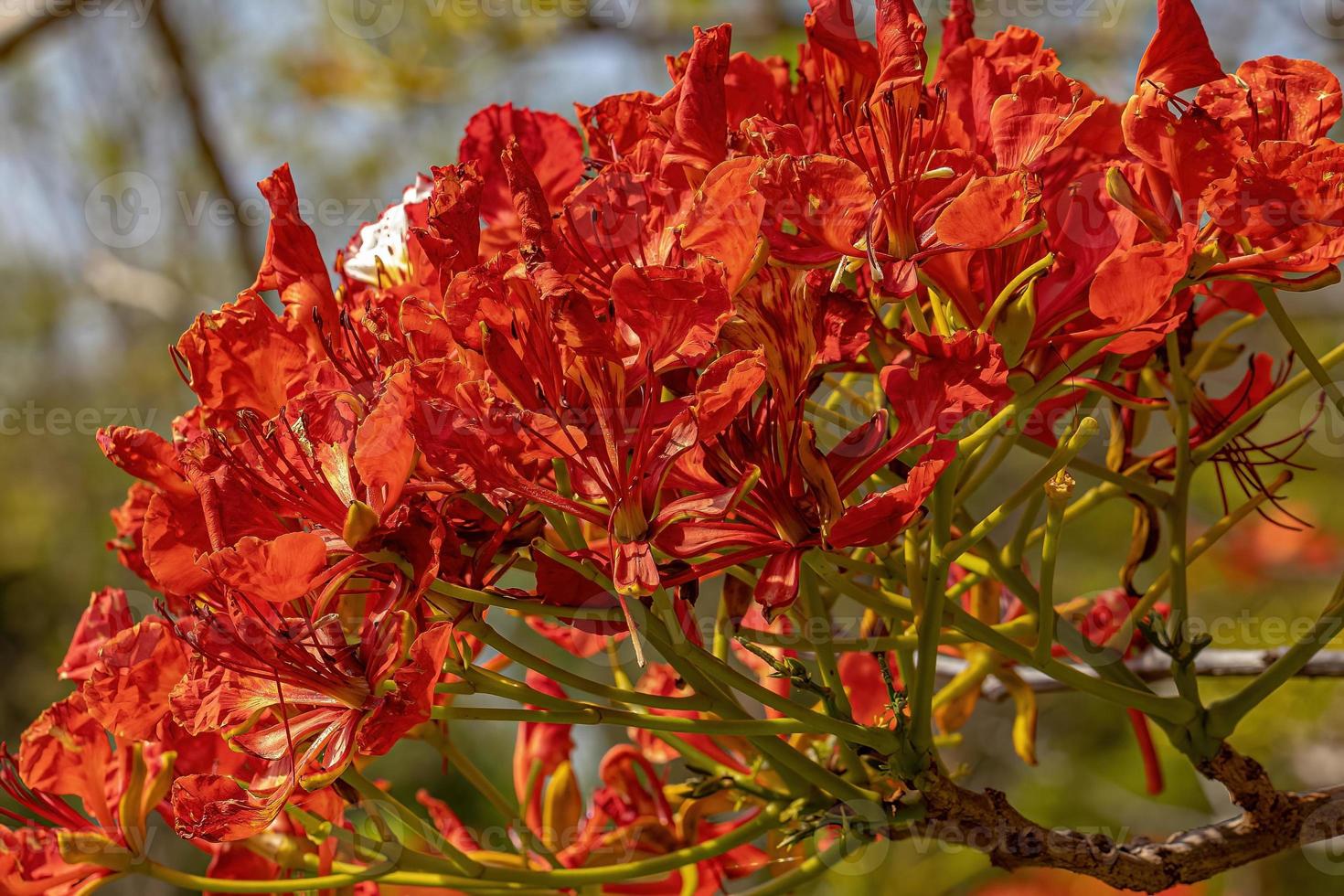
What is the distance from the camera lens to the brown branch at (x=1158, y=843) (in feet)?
2.48

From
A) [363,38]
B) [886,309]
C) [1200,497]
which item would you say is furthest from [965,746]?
[886,309]

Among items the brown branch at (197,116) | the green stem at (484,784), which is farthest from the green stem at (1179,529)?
the brown branch at (197,116)

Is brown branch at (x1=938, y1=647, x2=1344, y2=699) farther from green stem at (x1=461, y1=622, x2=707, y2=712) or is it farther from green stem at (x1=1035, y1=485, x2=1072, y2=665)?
green stem at (x1=461, y1=622, x2=707, y2=712)

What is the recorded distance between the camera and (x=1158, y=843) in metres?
0.80

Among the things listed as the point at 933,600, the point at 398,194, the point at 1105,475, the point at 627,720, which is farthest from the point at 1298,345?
the point at 398,194

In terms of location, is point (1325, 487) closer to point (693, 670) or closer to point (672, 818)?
→ point (672, 818)

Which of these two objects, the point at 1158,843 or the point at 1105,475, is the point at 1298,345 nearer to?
the point at 1105,475

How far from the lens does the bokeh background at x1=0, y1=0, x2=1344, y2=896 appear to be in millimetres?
2482

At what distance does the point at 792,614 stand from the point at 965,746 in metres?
2.98

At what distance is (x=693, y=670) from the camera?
0.68 meters

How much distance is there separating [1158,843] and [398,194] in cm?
362

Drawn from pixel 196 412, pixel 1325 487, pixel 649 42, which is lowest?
pixel 1325 487

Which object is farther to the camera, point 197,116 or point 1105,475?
point 197,116

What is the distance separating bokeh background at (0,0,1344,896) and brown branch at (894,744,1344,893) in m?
0.36
